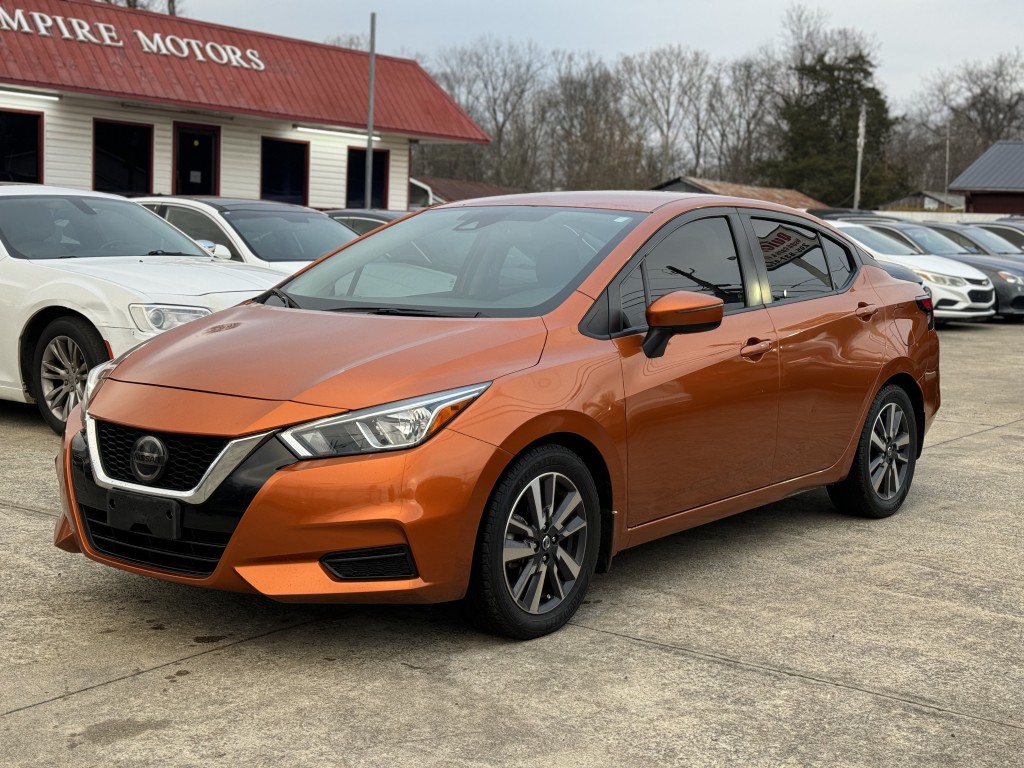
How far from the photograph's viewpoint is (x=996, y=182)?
61.2m

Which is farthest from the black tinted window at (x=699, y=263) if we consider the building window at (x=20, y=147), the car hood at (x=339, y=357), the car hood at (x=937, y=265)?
the building window at (x=20, y=147)

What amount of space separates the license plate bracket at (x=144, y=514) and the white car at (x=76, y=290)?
361 cm

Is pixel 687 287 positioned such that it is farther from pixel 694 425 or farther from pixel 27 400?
pixel 27 400

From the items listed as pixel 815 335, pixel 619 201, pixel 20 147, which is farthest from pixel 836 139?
pixel 619 201

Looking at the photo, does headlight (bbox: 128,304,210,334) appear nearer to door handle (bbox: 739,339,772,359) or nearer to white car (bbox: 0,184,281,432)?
white car (bbox: 0,184,281,432)

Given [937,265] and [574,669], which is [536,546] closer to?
[574,669]

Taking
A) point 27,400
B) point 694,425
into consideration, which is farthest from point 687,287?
point 27,400

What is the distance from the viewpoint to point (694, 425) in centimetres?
514

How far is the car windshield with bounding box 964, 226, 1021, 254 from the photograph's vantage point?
23.9m

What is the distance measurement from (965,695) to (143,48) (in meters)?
23.8

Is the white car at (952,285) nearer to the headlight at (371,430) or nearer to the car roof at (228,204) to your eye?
the car roof at (228,204)

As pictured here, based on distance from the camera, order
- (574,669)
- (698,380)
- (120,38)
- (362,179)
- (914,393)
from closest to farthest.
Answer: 1. (574,669)
2. (698,380)
3. (914,393)
4. (120,38)
5. (362,179)

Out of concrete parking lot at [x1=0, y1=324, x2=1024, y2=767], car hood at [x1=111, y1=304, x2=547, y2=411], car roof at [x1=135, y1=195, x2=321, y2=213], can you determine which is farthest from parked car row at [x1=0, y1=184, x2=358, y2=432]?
car hood at [x1=111, y1=304, x2=547, y2=411]

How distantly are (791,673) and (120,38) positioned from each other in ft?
76.5
